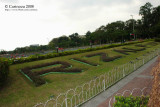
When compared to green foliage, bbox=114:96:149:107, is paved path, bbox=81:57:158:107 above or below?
below

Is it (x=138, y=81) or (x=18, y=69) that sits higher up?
(x=18, y=69)

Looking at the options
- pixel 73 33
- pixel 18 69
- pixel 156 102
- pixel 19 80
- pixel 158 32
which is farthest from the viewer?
pixel 73 33

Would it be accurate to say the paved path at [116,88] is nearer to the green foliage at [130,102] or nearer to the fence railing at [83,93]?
the fence railing at [83,93]

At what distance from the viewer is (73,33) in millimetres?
61031

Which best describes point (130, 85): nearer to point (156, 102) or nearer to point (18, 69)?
point (156, 102)

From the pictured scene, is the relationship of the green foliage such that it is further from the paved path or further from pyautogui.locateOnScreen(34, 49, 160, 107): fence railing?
pyautogui.locateOnScreen(34, 49, 160, 107): fence railing

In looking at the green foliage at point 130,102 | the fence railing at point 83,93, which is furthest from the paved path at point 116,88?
the green foliage at point 130,102

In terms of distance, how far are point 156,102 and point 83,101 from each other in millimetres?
3635

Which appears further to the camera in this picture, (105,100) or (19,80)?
(19,80)

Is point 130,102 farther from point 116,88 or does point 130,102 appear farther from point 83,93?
point 116,88

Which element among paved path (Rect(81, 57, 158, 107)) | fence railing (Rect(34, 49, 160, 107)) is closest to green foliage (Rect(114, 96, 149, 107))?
paved path (Rect(81, 57, 158, 107))

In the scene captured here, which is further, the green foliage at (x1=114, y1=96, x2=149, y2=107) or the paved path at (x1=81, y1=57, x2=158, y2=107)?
the paved path at (x1=81, y1=57, x2=158, y2=107)

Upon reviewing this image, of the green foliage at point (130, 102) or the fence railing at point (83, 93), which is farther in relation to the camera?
the fence railing at point (83, 93)

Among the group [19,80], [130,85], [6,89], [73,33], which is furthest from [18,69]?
[73,33]
